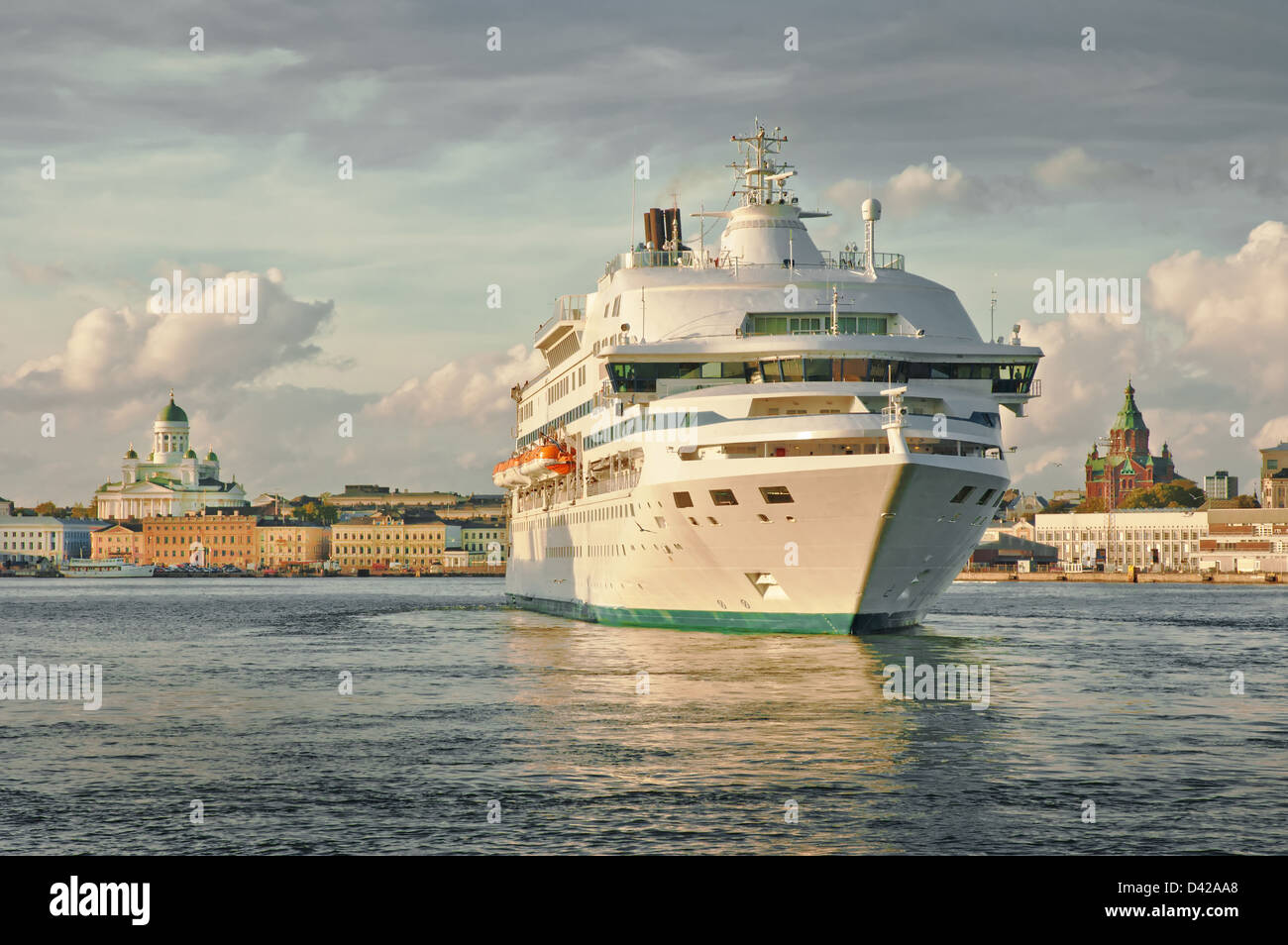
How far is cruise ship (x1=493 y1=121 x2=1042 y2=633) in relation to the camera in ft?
147

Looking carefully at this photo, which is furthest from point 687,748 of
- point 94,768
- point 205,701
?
point 205,701

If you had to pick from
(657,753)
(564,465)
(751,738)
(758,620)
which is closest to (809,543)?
(758,620)

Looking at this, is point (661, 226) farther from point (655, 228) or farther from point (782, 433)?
point (782, 433)

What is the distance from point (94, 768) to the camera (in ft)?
81.6

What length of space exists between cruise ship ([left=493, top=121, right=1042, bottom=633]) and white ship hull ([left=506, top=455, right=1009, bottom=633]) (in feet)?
0.23

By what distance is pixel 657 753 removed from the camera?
25.9 m

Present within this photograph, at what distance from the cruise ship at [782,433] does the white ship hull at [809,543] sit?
0.07 metres

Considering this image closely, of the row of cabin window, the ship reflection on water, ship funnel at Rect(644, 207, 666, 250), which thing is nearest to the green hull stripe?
the ship reflection on water

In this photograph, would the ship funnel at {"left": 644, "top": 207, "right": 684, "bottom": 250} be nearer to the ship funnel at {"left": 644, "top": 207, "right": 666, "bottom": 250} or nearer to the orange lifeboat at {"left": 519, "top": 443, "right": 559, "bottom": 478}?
the ship funnel at {"left": 644, "top": 207, "right": 666, "bottom": 250}

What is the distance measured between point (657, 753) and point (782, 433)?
2093 cm

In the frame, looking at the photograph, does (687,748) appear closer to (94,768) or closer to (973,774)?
(973,774)

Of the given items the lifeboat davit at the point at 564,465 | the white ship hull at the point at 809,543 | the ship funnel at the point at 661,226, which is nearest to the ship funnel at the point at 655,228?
the ship funnel at the point at 661,226
